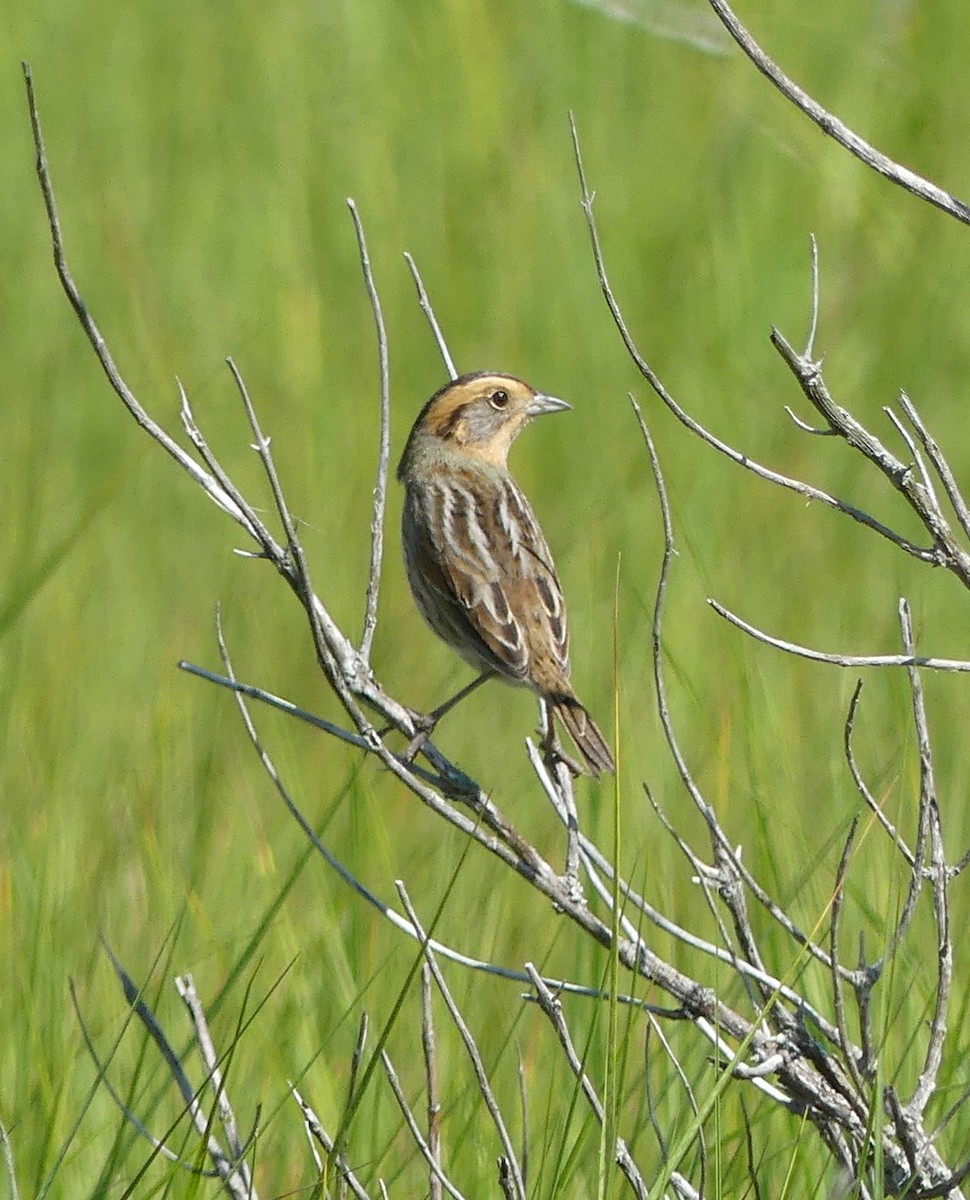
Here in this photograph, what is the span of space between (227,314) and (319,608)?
7.13 m

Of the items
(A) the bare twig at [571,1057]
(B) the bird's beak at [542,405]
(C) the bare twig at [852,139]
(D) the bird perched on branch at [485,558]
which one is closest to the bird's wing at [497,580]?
(D) the bird perched on branch at [485,558]

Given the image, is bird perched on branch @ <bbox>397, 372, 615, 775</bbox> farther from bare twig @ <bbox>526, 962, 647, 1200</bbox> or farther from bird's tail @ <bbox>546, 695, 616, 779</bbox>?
bare twig @ <bbox>526, 962, 647, 1200</bbox>

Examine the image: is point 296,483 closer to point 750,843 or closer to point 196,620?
point 196,620

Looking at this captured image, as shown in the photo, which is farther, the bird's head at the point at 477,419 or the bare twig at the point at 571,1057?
the bird's head at the point at 477,419

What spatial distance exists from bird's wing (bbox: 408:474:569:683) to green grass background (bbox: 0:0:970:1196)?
0.23m

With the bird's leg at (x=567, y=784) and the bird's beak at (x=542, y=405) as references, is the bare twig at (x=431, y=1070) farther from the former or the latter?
the bird's beak at (x=542, y=405)

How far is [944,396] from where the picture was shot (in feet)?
29.7

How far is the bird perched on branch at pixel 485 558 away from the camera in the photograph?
484cm

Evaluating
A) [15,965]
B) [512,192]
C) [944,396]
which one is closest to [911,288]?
[944,396]

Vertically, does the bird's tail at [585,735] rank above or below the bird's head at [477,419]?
below


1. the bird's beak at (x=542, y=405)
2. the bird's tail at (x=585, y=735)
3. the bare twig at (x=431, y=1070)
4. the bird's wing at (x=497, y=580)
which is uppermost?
the bird's beak at (x=542, y=405)

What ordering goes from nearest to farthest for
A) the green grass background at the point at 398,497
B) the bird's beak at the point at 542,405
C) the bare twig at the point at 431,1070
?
the bare twig at the point at 431,1070
the green grass background at the point at 398,497
the bird's beak at the point at 542,405

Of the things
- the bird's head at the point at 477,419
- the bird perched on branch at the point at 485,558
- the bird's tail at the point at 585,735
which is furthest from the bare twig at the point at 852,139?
the bird's head at the point at 477,419

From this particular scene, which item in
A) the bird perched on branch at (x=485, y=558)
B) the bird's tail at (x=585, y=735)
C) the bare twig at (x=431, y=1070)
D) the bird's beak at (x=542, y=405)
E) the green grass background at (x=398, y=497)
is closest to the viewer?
the bare twig at (x=431, y=1070)
